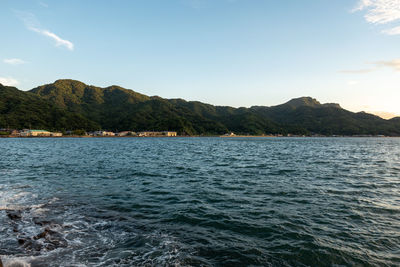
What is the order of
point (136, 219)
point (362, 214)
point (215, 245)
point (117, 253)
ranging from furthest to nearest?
point (362, 214)
point (136, 219)
point (215, 245)
point (117, 253)

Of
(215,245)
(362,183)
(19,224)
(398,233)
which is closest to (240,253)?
(215,245)

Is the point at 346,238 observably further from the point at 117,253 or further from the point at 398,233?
the point at 117,253

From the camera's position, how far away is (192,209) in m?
16.5

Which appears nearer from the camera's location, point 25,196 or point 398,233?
point 398,233

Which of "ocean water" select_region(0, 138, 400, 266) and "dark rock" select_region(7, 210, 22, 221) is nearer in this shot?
"ocean water" select_region(0, 138, 400, 266)

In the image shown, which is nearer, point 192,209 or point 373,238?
point 373,238

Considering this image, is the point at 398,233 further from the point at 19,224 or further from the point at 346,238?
the point at 19,224

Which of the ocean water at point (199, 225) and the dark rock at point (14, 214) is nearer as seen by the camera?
the ocean water at point (199, 225)

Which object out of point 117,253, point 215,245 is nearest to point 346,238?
point 215,245

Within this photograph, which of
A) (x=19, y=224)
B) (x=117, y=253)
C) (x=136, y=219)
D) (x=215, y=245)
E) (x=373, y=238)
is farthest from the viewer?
(x=136, y=219)

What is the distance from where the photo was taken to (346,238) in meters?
11.9

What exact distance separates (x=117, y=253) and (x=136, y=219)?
15.0 feet

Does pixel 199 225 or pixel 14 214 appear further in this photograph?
pixel 14 214

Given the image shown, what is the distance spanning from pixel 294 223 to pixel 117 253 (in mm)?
10158
